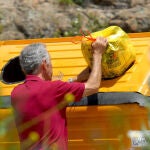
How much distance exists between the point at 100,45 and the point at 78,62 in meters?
0.52

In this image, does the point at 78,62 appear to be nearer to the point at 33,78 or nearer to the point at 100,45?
the point at 100,45

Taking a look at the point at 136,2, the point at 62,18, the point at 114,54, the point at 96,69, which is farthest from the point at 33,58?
the point at 136,2

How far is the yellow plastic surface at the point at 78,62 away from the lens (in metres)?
3.59

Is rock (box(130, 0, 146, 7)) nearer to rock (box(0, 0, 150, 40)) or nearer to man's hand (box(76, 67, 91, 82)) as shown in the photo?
rock (box(0, 0, 150, 40))

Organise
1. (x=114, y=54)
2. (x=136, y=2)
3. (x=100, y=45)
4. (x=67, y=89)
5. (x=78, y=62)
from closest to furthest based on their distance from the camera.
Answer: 1. (x=67, y=89)
2. (x=100, y=45)
3. (x=114, y=54)
4. (x=78, y=62)
5. (x=136, y=2)

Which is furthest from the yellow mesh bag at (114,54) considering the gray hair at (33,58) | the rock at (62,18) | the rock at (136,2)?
the rock at (136,2)

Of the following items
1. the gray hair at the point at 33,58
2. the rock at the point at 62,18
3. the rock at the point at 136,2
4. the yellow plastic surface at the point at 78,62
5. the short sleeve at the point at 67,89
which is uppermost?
the gray hair at the point at 33,58

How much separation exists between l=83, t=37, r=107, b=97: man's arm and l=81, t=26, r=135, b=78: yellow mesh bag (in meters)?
0.06

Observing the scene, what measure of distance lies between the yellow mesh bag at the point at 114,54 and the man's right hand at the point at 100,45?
1.9 inches

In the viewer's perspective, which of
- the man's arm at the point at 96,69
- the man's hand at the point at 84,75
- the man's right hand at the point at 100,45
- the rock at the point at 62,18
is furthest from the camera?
the rock at the point at 62,18

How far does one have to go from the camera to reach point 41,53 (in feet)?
11.3

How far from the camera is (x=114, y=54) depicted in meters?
3.64

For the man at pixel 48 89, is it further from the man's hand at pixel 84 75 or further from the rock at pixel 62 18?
the rock at pixel 62 18

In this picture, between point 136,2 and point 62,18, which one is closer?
point 62,18
